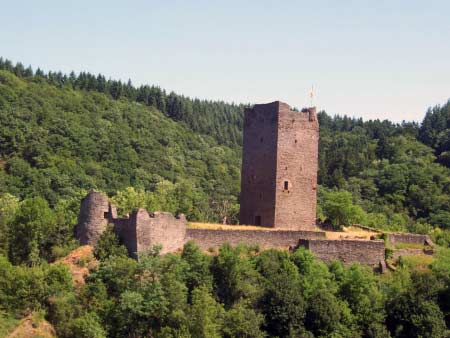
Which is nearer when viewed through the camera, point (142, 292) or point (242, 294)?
point (142, 292)

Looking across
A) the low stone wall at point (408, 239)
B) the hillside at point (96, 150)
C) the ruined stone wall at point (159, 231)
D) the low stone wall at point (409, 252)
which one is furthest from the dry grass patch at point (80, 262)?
the hillside at point (96, 150)

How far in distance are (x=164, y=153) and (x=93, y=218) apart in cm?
7360

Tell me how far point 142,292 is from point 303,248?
1025 cm

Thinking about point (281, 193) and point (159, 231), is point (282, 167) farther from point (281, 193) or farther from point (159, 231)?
point (159, 231)

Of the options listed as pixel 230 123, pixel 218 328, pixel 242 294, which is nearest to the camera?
pixel 218 328

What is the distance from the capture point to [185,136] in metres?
128

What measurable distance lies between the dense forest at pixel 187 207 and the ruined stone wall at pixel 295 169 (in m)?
4.49

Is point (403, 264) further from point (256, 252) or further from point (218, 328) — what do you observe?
point (218, 328)

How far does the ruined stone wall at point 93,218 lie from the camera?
4244 centimetres

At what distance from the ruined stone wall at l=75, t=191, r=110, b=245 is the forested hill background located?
30.0 meters

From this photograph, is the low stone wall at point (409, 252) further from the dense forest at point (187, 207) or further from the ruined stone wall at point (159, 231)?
the ruined stone wall at point (159, 231)

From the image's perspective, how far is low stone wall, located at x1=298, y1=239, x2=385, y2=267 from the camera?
4600cm

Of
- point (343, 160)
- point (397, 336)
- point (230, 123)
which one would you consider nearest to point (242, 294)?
point (397, 336)

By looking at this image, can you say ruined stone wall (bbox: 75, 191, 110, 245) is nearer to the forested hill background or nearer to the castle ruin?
the castle ruin
